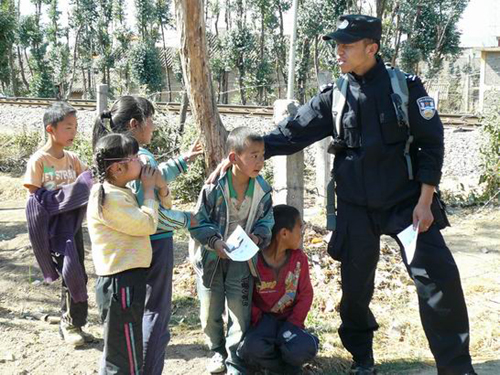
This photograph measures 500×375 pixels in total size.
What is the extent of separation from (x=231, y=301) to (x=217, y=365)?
0.47 meters

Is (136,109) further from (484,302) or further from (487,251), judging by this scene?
(487,251)

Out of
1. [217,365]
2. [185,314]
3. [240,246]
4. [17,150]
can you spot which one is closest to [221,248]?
[240,246]

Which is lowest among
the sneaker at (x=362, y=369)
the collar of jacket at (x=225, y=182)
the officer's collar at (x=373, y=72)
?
the sneaker at (x=362, y=369)

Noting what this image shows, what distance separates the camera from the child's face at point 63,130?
384 cm

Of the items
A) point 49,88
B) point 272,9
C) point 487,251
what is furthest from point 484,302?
point 49,88

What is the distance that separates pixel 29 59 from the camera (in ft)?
125

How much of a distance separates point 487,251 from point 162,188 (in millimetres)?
4736

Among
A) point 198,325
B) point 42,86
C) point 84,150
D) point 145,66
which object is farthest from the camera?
point 42,86

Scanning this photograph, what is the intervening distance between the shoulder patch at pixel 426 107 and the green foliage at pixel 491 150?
6.19m

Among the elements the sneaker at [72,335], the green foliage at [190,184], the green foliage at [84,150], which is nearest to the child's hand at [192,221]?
the sneaker at [72,335]

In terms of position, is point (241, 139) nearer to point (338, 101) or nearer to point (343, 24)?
point (338, 101)

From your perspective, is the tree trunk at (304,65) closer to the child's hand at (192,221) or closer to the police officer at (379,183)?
the police officer at (379,183)

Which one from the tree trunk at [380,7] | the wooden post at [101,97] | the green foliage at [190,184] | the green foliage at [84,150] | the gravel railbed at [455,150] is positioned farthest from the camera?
the tree trunk at [380,7]

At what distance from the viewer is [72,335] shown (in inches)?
157
